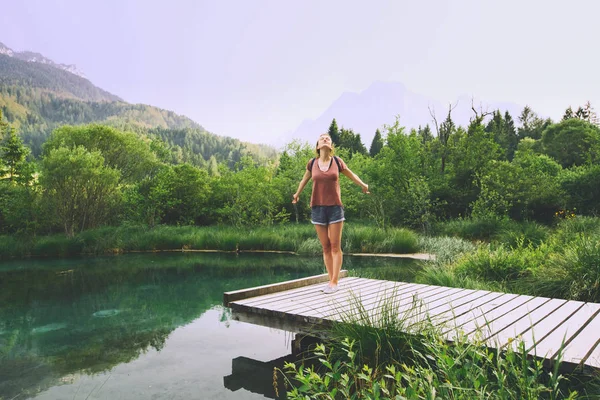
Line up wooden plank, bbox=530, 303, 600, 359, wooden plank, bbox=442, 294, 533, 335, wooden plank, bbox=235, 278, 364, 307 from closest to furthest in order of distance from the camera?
wooden plank, bbox=530, 303, 600, 359
wooden plank, bbox=442, 294, 533, 335
wooden plank, bbox=235, 278, 364, 307

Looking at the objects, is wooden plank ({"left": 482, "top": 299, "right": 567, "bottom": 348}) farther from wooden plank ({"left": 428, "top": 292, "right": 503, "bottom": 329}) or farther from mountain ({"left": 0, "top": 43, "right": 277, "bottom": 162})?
mountain ({"left": 0, "top": 43, "right": 277, "bottom": 162})

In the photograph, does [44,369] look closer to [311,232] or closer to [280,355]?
[280,355]

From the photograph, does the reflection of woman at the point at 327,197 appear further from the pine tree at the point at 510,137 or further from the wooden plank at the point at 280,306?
the pine tree at the point at 510,137

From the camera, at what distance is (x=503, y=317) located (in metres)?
3.87

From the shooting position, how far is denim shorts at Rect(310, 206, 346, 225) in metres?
5.02

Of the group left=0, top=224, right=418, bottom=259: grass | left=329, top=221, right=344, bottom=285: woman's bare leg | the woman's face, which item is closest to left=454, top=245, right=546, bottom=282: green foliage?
left=329, top=221, right=344, bottom=285: woman's bare leg

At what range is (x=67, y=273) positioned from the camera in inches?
445

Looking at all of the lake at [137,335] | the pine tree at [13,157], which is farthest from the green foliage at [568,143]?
the pine tree at [13,157]

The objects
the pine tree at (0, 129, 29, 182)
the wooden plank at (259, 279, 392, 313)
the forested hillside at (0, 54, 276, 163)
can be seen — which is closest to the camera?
the wooden plank at (259, 279, 392, 313)

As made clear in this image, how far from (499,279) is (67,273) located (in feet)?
31.4

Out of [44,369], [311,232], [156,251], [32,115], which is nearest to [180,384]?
[44,369]

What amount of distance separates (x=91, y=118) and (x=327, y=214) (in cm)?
12430

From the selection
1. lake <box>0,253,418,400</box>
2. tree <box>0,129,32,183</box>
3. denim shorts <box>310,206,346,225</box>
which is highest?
tree <box>0,129,32,183</box>

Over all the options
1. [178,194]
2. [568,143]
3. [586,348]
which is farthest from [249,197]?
[568,143]
